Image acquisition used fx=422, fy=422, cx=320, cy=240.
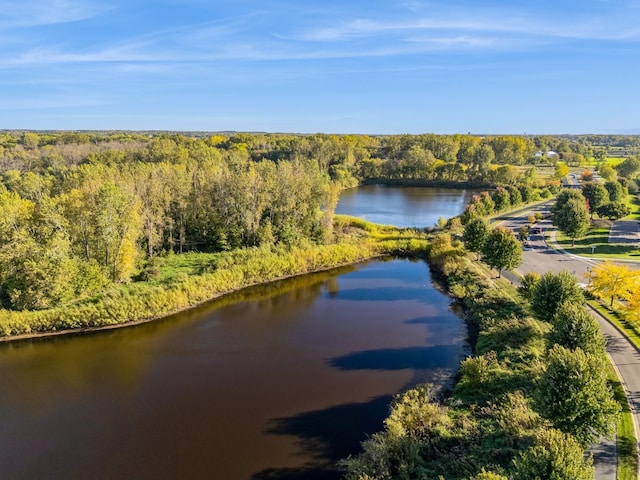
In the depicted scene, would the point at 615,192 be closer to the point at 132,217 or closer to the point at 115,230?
the point at 132,217

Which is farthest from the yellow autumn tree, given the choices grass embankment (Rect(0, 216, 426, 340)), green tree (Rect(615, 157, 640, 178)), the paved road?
green tree (Rect(615, 157, 640, 178))

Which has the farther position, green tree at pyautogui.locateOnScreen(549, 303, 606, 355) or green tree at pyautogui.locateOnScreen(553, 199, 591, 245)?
green tree at pyautogui.locateOnScreen(553, 199, 591, 245)

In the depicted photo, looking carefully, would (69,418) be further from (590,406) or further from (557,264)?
(557,264)

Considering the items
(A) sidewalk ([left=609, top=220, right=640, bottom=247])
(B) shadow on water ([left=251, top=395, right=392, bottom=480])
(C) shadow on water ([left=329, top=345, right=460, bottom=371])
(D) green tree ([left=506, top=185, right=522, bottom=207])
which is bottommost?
(B) shadow on water ([left=251, top=395, right=392, bottom=480])

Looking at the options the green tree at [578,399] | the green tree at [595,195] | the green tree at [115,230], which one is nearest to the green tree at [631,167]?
the green tree at [595,195]

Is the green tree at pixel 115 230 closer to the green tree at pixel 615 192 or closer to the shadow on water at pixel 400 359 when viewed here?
the shadow on water at pixel 400 359

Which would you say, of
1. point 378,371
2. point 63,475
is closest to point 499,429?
point 378,371

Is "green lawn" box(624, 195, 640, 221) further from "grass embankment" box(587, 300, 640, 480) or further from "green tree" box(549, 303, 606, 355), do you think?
"green tree" box(549, 303, 606, 355)
